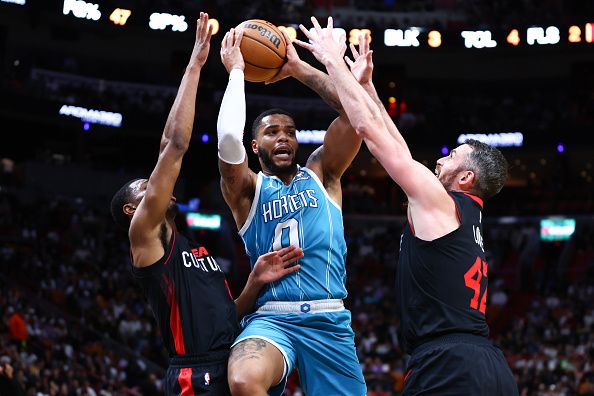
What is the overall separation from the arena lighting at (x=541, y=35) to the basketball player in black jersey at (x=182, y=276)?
817 inches

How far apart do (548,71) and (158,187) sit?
86.9 ft

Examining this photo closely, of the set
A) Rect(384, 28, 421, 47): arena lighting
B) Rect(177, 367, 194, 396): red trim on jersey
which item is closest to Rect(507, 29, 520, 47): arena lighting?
Rect(384, 28, 421, 47): arena lighting

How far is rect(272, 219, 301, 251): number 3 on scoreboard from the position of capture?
16.8 ft

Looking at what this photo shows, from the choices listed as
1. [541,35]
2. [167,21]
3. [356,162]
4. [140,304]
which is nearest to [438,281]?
[140,304]

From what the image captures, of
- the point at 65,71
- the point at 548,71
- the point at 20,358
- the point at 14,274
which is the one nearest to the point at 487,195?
the point at 20,358

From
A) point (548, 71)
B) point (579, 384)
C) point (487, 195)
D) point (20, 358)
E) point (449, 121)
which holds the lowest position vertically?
point (579, 384)

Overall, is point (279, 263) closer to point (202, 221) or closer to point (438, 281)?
point (438, 281)

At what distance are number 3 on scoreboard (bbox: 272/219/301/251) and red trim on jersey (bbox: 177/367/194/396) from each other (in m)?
0.89

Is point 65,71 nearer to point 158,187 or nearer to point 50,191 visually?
point 50,191

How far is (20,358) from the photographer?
13820mm

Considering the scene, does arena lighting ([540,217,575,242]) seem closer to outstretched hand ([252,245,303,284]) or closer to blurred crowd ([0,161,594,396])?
blurred crowd ([0,161,594,396])

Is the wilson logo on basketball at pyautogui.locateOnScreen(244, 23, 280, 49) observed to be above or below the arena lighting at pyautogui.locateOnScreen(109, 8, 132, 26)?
below

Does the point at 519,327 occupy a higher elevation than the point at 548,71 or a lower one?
lower

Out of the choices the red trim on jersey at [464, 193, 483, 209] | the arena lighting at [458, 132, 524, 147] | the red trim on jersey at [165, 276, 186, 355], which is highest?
the arena lighting at [458, 132, 524, 147]
